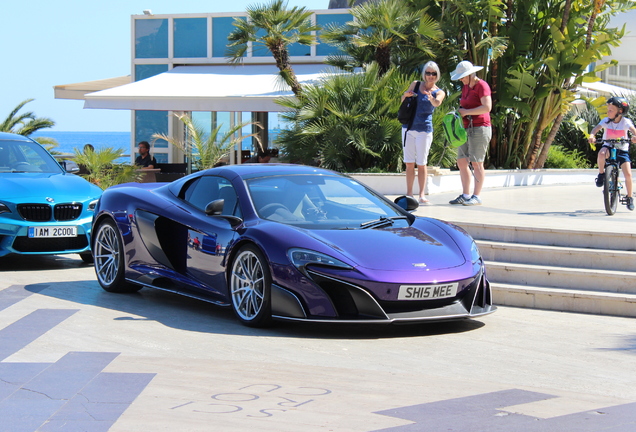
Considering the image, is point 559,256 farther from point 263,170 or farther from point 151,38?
point 151,38

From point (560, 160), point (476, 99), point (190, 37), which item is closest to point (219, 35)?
point (190, 37)

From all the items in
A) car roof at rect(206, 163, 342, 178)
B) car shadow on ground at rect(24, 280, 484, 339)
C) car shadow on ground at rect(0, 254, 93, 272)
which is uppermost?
car roof at rect(206, 163, 342, 178)

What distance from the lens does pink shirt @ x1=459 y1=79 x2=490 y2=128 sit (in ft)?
39.1

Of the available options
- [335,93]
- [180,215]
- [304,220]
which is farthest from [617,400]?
[335,93]

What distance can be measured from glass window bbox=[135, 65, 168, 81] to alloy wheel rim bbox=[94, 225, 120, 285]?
669 inches

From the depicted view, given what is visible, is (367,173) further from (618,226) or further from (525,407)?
Answer: (525,407)

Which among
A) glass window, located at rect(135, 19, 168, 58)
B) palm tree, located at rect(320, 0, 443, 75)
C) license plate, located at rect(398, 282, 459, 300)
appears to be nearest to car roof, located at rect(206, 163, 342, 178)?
license plate, located at rect(398, 282, 459, 300)

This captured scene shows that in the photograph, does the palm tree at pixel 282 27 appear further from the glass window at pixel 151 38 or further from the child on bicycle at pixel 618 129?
the child on bicycle at pixel 618 129

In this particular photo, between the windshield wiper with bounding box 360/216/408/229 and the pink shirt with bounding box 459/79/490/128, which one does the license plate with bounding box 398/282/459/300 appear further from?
the pink shirt with bounding box 459/79/490/128

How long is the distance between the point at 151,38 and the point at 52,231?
642 inches

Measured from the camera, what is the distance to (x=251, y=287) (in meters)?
7.13

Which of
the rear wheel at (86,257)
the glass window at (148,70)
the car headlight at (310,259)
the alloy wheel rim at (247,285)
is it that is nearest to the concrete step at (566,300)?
the car headlight at (310,259)

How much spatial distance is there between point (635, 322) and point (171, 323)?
4043 millimetres

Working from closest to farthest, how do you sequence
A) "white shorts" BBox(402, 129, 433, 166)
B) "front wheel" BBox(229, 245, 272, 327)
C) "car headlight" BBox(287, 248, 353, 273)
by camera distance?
"car headlight" BBox(287, 248, 353, 273) → "front wheel" BBox(229, 245, 272, 327) → "white shorts" BBox(402, 129, 433, 166)
